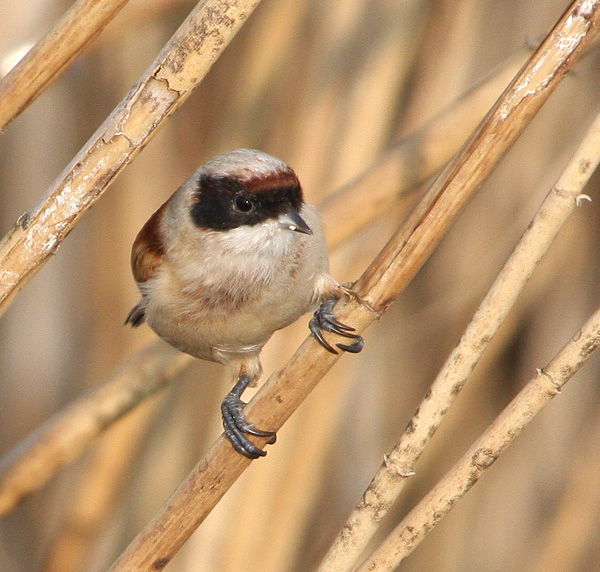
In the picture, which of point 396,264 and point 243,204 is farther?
point 243,204

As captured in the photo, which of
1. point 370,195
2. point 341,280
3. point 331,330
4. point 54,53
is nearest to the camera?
point 54,53

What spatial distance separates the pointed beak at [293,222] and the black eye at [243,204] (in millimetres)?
71

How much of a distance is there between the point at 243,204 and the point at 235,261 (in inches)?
5.0

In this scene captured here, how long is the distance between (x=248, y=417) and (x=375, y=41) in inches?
44.6

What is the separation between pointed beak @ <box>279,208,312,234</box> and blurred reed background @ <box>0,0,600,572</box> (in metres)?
0.16

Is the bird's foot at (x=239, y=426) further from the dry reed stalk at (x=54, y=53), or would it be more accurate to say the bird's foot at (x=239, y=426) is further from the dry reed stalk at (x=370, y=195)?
the dry reed stalk at (x=54, y=53)

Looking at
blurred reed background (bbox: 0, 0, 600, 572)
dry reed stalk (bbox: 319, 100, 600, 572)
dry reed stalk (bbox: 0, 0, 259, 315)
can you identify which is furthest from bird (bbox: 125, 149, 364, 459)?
dry reed stalk (bbox: 0, 0, 259, 315)

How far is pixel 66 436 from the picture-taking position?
1.69 metres

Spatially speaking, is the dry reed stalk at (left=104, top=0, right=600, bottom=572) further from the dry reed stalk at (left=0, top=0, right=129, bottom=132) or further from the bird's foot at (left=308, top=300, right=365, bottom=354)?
the dry reed stalk at (left=0, top=0, right=129, bottom=132)

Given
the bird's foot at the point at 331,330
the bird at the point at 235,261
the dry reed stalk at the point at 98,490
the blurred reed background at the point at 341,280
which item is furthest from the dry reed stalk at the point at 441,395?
the dry reed stalk at the point at 98,490

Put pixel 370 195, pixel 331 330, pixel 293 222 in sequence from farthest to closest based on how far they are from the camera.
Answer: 1. pixel 370 195
2. pixel 293 222
3. pixel 331 330

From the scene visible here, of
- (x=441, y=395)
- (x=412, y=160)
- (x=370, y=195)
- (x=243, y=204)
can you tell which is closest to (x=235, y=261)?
(x=243, y=204)

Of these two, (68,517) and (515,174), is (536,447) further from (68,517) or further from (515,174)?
(68,517)

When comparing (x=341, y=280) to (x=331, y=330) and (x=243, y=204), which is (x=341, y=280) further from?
(x=331, y=330)
